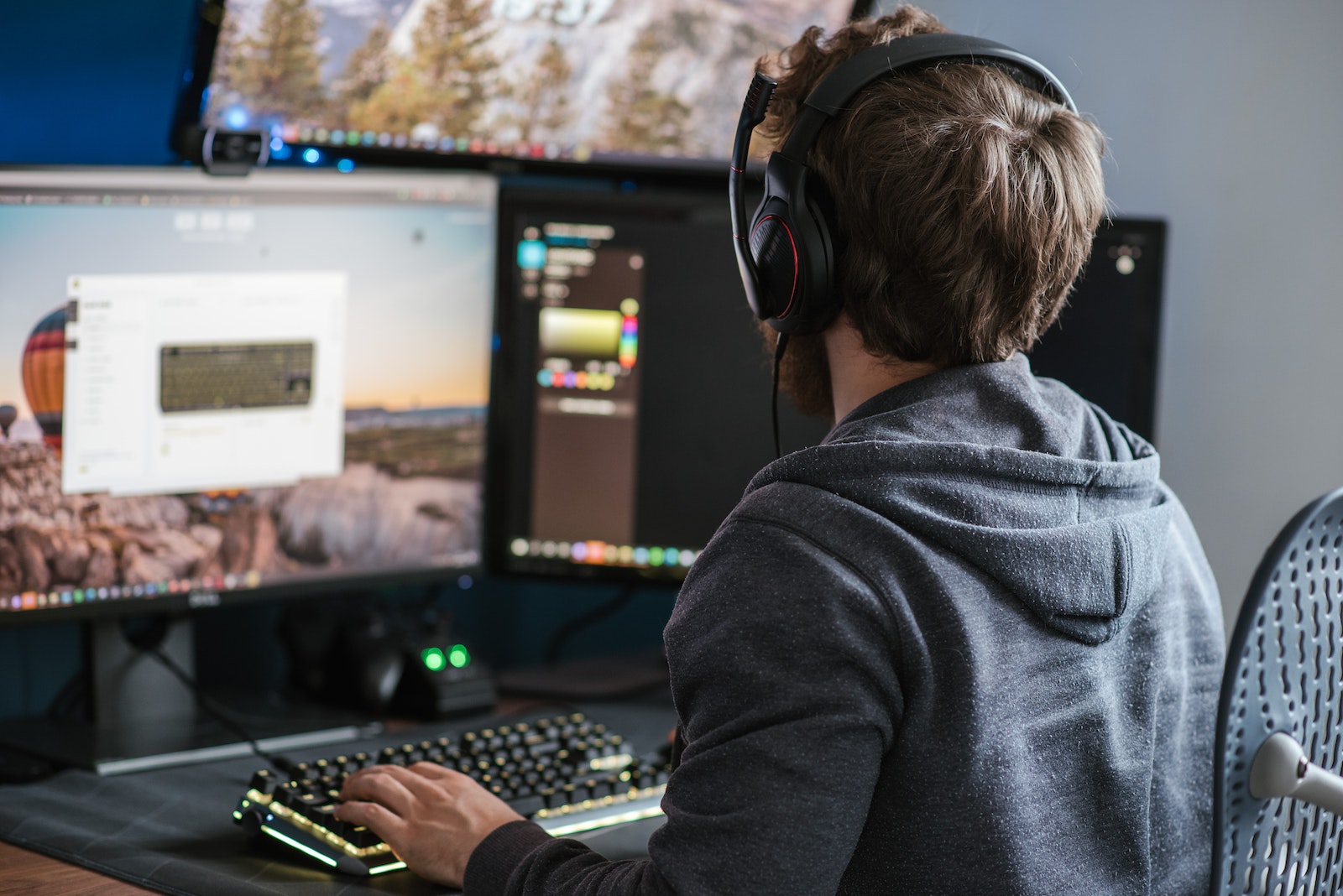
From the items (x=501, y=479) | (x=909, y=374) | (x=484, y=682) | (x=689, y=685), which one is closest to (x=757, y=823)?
(x=689, y=685)

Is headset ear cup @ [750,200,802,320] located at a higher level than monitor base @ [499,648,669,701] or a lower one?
higher

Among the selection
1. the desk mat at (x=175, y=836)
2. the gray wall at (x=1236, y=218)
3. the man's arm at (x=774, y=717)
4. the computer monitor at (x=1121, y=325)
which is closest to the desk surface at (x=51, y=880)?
the desk mat at (x=175, y=836)

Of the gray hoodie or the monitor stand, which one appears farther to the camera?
the monitor stand

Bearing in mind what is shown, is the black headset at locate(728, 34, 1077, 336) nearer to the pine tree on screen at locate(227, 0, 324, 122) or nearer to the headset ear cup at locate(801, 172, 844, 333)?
the headset ear cup at locate(801, 172, 844, 333)

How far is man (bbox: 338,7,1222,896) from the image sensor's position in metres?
0.69

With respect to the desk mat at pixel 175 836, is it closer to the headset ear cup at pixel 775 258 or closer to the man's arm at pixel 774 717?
the man's arm at pixel 774 717

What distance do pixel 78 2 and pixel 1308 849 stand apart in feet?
4.13

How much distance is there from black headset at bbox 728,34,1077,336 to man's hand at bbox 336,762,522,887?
15.6 inches

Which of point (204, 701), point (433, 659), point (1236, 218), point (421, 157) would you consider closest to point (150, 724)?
point (204, 701)

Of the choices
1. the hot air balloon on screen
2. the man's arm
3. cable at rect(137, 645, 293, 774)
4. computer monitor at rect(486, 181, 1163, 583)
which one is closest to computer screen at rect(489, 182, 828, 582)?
computer monitor at rect(486, 181, 1163, 583)

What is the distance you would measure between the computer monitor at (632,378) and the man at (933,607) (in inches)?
19.4

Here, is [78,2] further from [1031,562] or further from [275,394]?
[1031,562]

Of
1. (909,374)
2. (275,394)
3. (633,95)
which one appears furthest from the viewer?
Result: (633,95)

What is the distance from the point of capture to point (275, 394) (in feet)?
4.09
